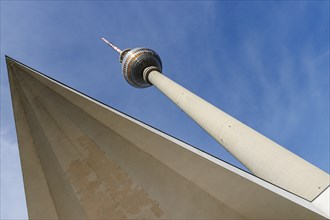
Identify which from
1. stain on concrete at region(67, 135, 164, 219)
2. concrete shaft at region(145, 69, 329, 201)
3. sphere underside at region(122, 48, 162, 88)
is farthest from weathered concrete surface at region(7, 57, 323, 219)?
sphere underside at region(122, 48, 162, 88)

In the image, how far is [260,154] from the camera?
31.5 ft

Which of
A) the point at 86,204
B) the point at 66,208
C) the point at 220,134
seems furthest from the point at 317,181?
the point at 66,208

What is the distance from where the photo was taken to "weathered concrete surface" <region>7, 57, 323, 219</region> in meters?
8.40

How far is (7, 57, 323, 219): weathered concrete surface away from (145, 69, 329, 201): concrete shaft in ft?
5.38

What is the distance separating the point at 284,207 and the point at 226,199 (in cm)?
212

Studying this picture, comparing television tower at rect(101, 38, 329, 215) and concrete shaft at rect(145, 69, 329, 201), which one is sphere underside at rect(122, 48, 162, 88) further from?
concrete shaft at rect(145, 69, 329, 201)

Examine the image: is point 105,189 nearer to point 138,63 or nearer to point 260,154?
point 260,154

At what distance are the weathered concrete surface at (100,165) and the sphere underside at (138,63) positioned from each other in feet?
59.9

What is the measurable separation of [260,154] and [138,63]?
22.1 m

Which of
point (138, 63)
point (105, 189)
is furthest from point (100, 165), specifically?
point (138, 63)

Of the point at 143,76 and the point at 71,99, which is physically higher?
the point at 143,76

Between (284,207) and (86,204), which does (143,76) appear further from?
(284,207)

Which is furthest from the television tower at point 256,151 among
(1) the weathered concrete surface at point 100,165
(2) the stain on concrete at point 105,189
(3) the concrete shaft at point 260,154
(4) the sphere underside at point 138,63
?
(4) the sphere underside at point 138,63

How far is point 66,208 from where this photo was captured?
1051 cm
